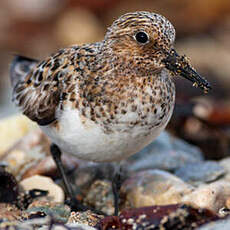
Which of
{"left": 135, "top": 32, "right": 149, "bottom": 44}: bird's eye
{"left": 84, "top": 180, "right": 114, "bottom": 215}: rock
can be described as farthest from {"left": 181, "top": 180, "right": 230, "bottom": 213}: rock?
{"left": 135, "top": 32, "right": 149, "bottom": 44}: bird's eye

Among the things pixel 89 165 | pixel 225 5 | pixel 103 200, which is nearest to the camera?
pixel 103 200

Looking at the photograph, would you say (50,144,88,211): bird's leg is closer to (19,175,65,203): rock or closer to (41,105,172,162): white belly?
(19,175,65,203): rock

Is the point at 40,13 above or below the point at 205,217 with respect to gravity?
above

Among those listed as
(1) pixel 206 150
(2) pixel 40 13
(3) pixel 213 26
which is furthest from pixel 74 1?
(1) pixel 206 150

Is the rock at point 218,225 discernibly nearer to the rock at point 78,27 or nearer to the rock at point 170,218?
the rock at point 170,218

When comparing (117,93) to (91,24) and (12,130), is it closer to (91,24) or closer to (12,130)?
(12,130)

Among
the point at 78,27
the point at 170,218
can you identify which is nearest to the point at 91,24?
the point at 78,27

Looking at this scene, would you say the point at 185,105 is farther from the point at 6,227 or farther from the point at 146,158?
the point at 6,227

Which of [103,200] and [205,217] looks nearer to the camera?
[205,217]

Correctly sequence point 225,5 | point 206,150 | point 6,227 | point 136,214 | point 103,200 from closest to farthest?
1. point 6,227
2. point 136,214
3. point 103,200
4. point 206,150
5. point 225,5
